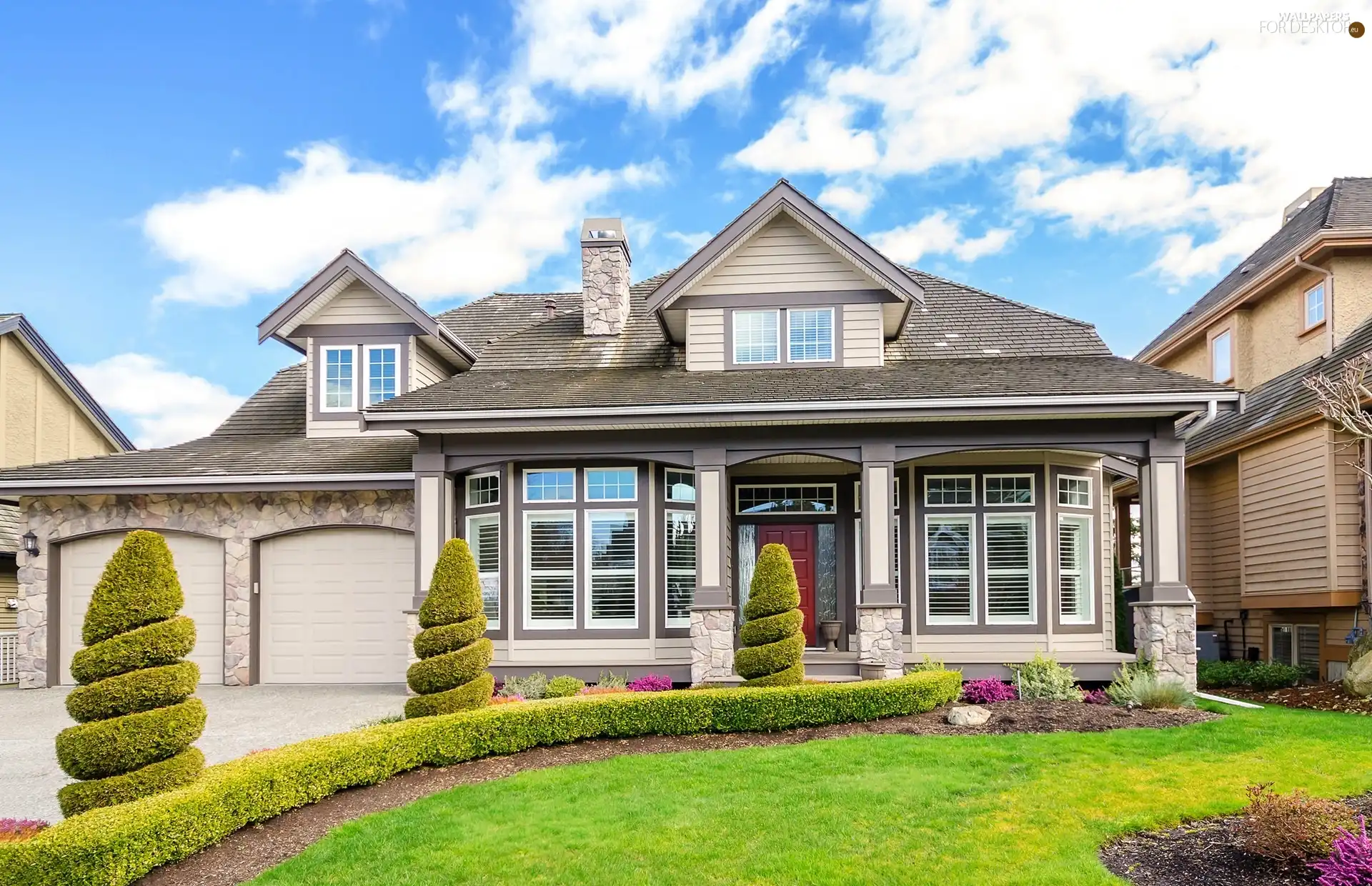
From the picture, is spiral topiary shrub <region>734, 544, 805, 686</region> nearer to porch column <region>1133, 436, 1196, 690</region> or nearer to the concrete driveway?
the concrete driveway

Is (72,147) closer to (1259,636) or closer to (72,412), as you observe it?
(72,412)

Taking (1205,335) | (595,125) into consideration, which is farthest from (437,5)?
(1205,335)

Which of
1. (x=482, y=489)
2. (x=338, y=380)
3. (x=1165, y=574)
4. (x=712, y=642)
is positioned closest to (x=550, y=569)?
(x=482, y=489)

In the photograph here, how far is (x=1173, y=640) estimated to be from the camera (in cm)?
1262

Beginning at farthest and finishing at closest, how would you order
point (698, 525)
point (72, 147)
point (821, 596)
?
1. point (72, 147)
2. point (821, 596)
3. point (698, 525)

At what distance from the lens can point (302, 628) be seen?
15297mm

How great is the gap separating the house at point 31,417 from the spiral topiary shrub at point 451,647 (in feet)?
40.1

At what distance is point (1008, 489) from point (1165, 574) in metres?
2.36

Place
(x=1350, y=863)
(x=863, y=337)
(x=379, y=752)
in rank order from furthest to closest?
(x=863, y=337) → (x=379, y=752) → (x=1350, y=863)

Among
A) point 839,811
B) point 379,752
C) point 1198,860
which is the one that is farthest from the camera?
point 379,752

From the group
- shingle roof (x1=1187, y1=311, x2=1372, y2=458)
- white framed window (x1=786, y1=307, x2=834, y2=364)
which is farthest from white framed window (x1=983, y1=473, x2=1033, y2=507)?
shingle roof (x1=1187, y1=311, x2=1372, y2=458)

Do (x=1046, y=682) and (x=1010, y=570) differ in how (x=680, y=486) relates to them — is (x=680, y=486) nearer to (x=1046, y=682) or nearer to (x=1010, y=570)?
(x=1010, y=570)

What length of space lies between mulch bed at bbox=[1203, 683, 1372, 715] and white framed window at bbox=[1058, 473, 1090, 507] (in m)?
3.01

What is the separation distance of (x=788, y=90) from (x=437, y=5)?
225 inches
